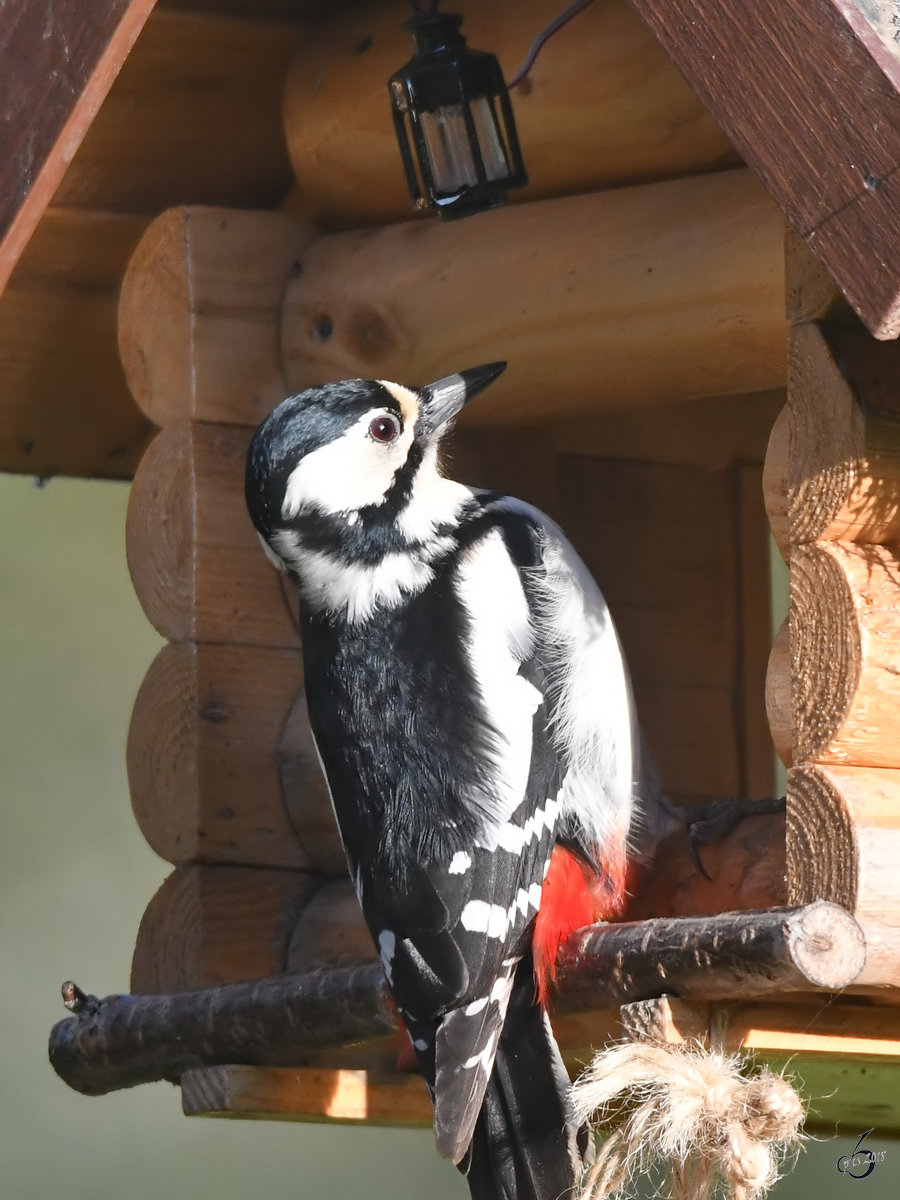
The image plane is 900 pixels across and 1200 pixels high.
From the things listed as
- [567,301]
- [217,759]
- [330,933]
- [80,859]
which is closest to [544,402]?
[567,301]

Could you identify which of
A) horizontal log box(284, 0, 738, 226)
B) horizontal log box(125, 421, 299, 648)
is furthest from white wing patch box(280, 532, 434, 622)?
horizontal log box(284, 0, 738, 226)

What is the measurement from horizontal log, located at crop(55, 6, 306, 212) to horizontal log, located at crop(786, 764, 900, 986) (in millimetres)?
1590

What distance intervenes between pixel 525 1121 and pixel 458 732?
464 millimetres

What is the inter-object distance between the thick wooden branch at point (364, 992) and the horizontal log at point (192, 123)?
1274 mm

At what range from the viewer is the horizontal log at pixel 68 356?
3242 mm

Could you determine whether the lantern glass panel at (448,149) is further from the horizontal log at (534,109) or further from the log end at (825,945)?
the log end at (825,945)

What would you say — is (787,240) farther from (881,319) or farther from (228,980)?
(228,980)

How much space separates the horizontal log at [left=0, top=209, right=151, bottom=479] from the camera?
324 cm

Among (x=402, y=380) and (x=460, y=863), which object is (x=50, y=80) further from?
(x=460, y=863)

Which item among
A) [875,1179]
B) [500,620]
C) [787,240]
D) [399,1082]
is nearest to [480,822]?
[500,620]

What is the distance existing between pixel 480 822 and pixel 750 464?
1.20 metres

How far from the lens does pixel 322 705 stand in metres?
2.56

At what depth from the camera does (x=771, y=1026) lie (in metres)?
2.06

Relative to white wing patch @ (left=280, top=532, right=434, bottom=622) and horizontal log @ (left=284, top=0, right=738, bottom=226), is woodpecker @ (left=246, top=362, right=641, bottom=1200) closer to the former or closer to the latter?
white wing patch @ (left=280, top=532, right=434, bottom=622)
